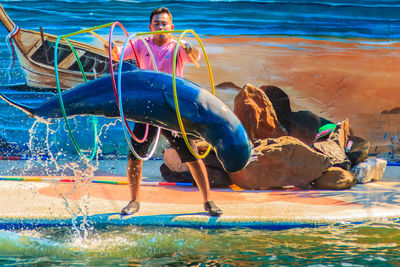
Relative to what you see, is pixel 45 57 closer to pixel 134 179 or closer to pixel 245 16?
pixel 245 16

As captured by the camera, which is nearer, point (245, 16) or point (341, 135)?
point (341, 135)

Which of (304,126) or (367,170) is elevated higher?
(304,126)

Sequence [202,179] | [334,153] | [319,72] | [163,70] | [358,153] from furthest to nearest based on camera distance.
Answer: [319,72]
[358,153]
[334,153]
[202,179]
[163,70]

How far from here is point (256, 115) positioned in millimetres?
6453

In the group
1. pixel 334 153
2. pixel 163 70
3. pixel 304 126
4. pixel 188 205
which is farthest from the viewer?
pixel 304 126

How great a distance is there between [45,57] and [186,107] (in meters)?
6.22

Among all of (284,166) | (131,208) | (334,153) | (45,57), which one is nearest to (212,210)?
(131,208)

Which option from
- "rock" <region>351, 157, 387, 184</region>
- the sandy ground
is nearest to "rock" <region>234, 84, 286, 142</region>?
"rock" <region>351, 157, 387, 184</region>

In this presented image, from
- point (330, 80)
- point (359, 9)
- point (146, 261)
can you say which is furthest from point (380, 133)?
point (146, 261)

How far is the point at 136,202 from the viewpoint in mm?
4457

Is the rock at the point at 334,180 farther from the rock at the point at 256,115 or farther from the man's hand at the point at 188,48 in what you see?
the man's hand at the point at 188,48

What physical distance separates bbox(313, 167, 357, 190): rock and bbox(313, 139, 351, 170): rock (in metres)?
0.16

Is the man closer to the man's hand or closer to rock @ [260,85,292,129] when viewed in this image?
the man's hand

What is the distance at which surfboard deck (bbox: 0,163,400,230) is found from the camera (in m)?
4.12
